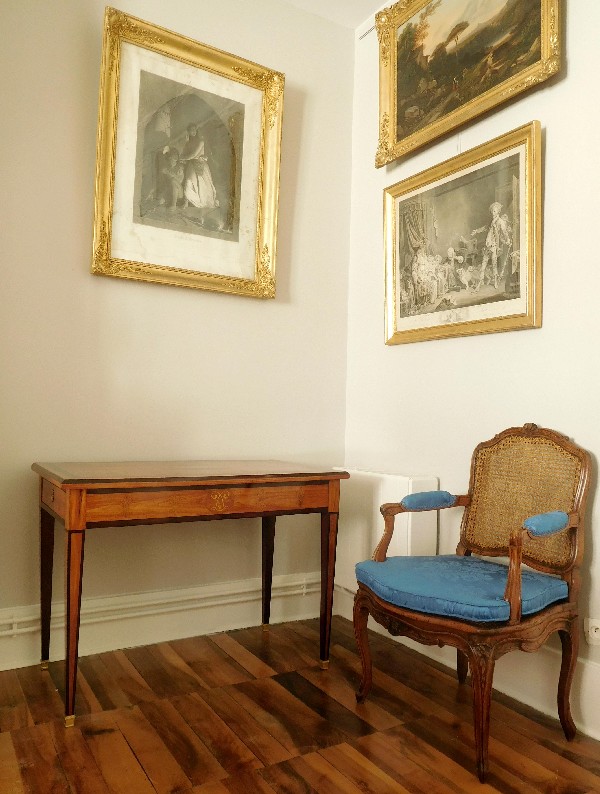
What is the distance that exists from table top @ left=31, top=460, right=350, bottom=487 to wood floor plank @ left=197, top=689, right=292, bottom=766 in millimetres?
902

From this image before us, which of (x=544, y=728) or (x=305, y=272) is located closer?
(x=544, y=728)

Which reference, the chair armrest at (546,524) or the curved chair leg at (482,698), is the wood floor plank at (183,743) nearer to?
the curved chair leg at (482,698)

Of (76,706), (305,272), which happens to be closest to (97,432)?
(76,706)

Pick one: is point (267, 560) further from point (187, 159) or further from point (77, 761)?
point (187, 159)

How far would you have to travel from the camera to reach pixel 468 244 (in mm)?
3111

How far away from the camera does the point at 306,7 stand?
384 cm

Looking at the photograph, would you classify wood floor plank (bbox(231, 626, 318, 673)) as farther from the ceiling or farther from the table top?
the ceiling

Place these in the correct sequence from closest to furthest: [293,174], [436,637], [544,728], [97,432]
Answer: [436,637] → [544,728] → [97,432] → [293,174]

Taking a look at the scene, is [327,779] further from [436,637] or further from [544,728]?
[544,728]

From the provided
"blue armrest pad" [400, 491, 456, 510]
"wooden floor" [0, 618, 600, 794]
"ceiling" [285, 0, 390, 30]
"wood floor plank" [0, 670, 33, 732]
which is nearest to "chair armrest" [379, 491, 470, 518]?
"blue armrest pad" [400, 491, 456, 510]

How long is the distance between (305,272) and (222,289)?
2.03ft

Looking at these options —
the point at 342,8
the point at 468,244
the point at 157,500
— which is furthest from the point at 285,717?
the point at 342,8

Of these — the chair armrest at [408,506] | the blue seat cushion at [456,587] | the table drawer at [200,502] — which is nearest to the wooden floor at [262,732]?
the blue seat cushion at [456,587]

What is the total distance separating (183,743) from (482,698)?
1065 mm
